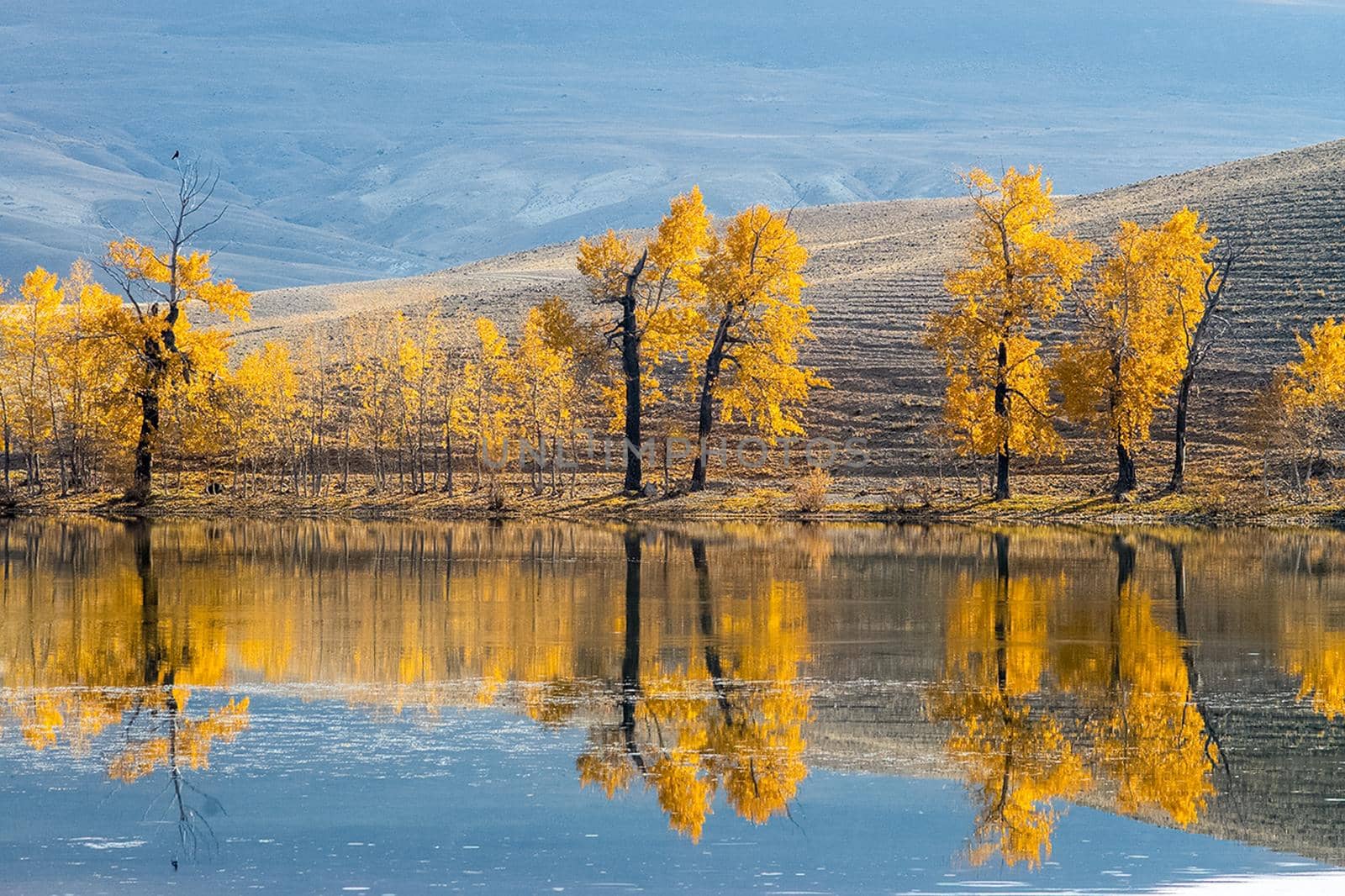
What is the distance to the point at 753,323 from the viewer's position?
5444 centimetres

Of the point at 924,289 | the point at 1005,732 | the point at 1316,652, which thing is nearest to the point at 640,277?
the point at 924,289

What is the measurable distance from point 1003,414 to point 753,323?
7829 mm

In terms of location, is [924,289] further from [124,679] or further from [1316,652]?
[124,679]

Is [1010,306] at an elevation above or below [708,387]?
Result: above

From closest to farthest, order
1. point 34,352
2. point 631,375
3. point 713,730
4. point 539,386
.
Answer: point 713,730
point 631,375
point 539,386
point 34,352

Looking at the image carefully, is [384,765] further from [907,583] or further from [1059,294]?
[1059,294]

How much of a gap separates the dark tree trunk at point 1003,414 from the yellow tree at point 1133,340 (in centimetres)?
148

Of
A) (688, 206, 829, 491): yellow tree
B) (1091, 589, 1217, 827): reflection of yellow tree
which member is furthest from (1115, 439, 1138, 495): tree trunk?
(1091, 589, 1217, 827): reflection of yellow tree

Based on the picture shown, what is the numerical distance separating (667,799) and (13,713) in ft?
24.5

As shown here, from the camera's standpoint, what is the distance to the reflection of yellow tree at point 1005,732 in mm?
14570

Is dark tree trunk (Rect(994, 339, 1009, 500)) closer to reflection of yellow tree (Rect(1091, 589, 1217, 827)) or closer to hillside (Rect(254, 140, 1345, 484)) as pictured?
hillside (Rect(254, 140, 1345, 484))

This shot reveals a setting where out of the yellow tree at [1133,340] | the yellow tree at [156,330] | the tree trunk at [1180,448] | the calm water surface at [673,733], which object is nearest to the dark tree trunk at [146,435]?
the yellow tree at [156,330]

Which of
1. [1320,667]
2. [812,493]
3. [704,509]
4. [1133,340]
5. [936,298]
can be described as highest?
[936,298]

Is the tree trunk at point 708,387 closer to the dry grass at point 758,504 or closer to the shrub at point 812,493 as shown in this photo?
the dry grass at point 758,504
